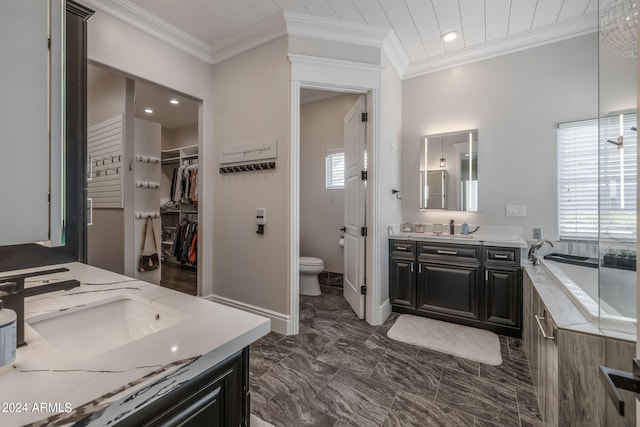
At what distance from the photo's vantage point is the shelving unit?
534cm

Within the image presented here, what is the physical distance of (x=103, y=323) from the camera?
107 cm

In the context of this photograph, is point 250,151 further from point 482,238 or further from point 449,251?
point 482,238

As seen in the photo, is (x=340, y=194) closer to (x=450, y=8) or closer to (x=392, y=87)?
(x=392, y=87)

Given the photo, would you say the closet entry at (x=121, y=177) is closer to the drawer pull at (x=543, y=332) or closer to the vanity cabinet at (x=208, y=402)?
the vanity cabinet at (x=208, y=402)

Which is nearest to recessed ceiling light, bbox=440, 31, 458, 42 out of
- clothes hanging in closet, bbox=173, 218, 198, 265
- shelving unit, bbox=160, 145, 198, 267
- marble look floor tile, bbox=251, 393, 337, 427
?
marble look floor tile, bbox=251, 393, 337, 427

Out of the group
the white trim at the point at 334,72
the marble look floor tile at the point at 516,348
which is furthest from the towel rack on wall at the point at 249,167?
the marble look floor tile at the point at 516,348

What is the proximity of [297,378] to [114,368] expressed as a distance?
1.55m

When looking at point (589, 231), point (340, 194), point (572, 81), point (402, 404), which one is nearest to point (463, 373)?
point (402, 404)

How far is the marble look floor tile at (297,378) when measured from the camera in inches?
69.6

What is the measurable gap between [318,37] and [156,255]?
9.98 feet

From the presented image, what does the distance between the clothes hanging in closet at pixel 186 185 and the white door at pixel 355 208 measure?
3074mm

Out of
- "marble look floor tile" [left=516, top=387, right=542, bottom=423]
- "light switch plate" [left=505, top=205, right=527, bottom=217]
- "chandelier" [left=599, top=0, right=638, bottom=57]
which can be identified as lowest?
"marble look floor tile" [left=516, top=387, right=542, bottom=423]

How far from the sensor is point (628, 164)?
101 cm

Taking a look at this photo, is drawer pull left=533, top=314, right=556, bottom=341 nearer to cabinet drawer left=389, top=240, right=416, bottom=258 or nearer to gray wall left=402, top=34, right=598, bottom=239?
cabinet drawer left=389, top=240, right=416, bottom=258
